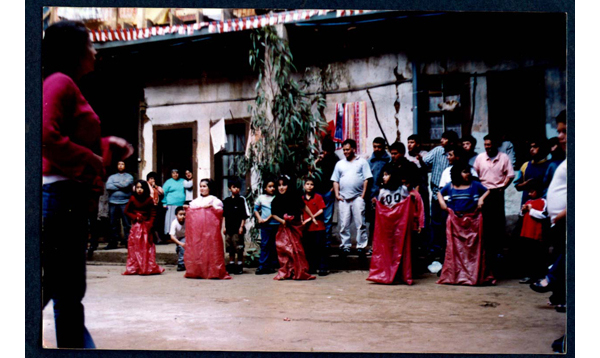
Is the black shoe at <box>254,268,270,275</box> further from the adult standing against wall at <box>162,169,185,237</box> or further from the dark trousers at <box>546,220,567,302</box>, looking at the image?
the dark trousers at <box>546,220,567,302</box>

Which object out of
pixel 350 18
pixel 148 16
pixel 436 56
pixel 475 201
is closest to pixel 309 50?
pixel 350 18

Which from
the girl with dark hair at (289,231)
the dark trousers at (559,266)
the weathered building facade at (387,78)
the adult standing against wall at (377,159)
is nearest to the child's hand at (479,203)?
the weathered building facade at (387,78)

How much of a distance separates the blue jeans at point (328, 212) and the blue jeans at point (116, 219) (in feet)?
6.59

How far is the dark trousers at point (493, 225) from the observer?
218 inches

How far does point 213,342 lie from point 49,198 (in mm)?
1519

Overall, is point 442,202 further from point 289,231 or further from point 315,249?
point 289,231

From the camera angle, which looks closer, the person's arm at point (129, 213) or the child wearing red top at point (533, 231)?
the child wearing red top at point (533, 231)

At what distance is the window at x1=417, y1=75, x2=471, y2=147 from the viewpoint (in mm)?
5645

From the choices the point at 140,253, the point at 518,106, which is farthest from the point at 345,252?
the point at 518,106

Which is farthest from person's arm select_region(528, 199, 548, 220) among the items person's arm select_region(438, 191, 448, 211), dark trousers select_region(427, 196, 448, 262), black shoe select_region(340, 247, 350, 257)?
black shoe select_region(340, 247, 350, 257)

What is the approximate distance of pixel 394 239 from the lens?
20.4ft

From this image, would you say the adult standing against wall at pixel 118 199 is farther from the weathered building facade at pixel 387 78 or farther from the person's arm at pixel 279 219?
the person's arm at pixel 279 219

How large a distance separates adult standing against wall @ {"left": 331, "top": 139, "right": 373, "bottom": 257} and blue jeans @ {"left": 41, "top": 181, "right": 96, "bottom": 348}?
255 cm

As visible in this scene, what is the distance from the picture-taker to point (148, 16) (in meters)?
5.25
